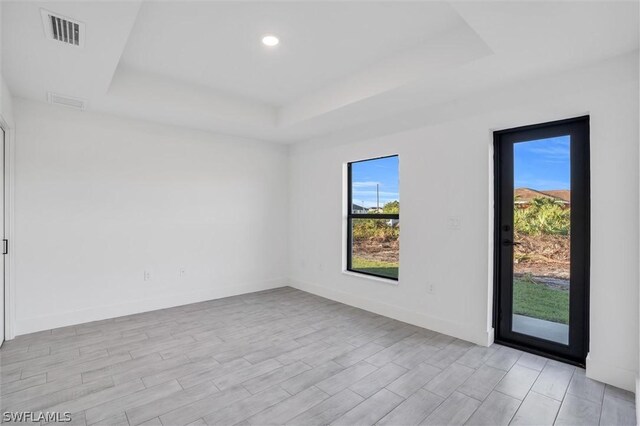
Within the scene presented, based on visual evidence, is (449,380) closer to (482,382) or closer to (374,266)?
(482,382)

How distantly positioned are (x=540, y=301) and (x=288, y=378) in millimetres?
2366

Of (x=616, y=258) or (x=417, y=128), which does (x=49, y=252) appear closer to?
(x=417, y=128)

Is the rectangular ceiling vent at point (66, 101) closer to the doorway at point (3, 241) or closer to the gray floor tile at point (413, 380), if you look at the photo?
the doorway at point (3, 241)

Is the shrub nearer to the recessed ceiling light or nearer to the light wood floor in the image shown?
the light wood floor

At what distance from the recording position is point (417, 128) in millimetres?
3729

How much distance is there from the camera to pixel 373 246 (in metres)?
4.94

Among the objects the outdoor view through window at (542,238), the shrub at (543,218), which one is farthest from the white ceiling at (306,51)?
the shrub at (543,218)

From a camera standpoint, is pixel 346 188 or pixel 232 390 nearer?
pixel 232 390

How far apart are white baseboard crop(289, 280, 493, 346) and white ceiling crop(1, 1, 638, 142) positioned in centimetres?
231

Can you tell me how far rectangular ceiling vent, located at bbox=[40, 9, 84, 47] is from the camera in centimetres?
202

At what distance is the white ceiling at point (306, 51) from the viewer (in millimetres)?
2055

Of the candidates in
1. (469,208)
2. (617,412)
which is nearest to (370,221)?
(469,208)

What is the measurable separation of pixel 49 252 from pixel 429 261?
413cm

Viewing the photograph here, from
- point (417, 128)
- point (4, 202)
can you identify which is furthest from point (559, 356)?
point (4, 202)
